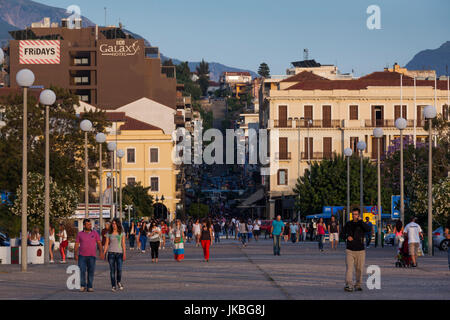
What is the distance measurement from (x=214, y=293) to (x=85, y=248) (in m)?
3.74

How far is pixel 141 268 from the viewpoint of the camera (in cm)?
3272

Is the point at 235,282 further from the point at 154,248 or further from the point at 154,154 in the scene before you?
the point at 154,154

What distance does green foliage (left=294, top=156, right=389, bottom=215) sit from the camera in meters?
86.2

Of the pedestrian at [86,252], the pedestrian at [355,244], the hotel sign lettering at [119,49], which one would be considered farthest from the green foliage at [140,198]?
the pedestrian at [355,244]

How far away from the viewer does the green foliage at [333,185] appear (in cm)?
8625

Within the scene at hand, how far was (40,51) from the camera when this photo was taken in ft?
388

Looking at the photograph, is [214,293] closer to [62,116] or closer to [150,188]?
[62,116]

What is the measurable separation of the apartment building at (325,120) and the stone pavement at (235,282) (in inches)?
2728

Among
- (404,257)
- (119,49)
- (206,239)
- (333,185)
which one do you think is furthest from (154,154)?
(404,257)

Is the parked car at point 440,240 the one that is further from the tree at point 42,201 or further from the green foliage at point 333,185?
the green foliage at point 333,185

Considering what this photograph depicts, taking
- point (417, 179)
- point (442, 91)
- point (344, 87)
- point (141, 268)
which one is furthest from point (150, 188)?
point (141, 268)

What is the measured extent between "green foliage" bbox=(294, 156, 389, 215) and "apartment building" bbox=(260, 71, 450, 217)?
13912 mm

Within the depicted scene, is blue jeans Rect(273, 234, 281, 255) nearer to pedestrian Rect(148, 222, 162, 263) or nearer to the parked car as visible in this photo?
pedestrian Rect(148, 222, 162, 263)

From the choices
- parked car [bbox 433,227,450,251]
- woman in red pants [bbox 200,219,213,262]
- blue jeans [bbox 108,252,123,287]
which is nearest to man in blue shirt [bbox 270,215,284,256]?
woman in red pants [bbox 200,219,213,262]
